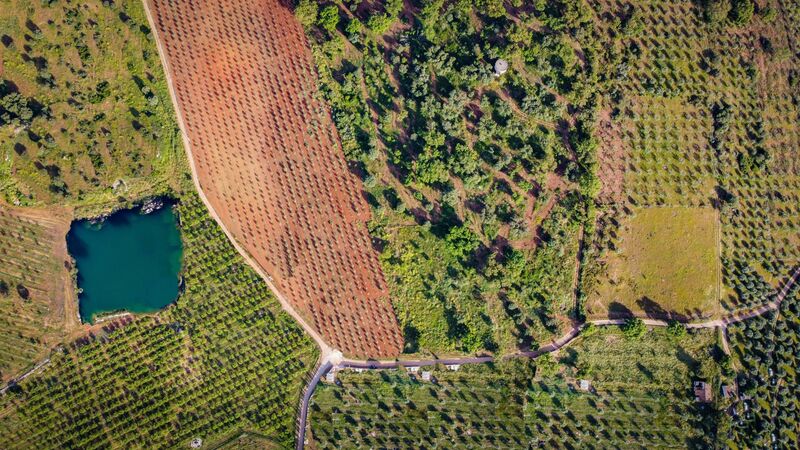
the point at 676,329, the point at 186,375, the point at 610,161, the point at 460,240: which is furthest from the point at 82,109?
the point at 676,329

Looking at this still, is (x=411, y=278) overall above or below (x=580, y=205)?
below

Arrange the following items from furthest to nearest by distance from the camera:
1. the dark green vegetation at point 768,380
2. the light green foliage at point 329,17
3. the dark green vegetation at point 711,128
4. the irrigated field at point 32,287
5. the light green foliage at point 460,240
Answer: the dark green vegetation at point 711,128 < the light green foliage at point 329,17 < the light green foliage at point 460,240 < the dark green vegetation at point 768,380 < the irrigated field at point 32,287

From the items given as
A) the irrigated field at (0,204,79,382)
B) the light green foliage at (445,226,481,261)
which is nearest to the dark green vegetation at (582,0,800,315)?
the light green foliage at (445,226,481,261)

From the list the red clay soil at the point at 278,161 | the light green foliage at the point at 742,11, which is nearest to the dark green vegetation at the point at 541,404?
the red clay soil at the point at 278,161

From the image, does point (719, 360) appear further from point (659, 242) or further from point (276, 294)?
point (276, 294)

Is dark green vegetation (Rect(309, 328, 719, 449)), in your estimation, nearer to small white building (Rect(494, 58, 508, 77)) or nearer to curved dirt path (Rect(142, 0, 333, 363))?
curved dirt path (Rect(142, 0, 333, 363))

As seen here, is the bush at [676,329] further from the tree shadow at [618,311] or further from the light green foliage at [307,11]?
the light green foliage at [307,11]

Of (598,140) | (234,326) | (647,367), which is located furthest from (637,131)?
(234,326)
